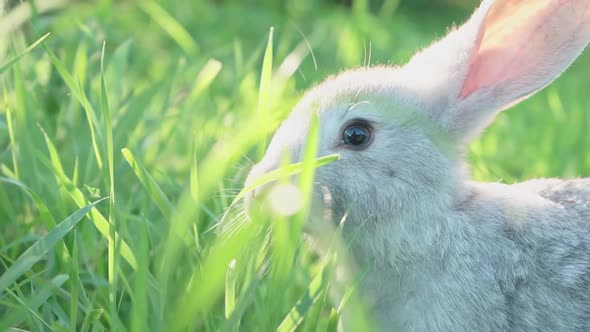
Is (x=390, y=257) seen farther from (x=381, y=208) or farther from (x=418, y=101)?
(x=418, y=101)

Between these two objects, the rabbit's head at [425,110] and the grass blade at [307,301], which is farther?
the rabbit's head at [425,110]

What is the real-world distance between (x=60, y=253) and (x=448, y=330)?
1.14 metres

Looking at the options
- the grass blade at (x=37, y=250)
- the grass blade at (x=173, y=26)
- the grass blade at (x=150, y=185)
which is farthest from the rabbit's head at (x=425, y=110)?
the grass blade at (x=173, y=26)

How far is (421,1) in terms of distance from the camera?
39.7 feet

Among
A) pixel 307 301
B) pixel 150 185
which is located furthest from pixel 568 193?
pixel 150 185

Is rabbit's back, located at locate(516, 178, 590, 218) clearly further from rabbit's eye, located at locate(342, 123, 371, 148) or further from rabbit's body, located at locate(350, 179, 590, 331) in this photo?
rabbit's eye, located at locate(342, 123, 371, 148)

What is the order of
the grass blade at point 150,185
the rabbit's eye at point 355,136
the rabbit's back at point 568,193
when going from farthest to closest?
1. the rabbit's back at point 568,193
2. the rabbit's eye at point 355,136
3. the grass blade at point 150,185

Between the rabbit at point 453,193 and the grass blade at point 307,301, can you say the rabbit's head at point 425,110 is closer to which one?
the rabbit at point 453,193

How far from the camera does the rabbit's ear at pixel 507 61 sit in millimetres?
2830

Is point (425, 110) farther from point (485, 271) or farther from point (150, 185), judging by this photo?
point (150, 185)

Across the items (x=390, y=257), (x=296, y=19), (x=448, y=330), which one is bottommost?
(x=448, y=330)

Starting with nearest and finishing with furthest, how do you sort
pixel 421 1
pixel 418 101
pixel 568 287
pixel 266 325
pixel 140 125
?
pixel 266 325
pixel 568 287
pixel 418 101
pixel 140 125
pixel 421 1

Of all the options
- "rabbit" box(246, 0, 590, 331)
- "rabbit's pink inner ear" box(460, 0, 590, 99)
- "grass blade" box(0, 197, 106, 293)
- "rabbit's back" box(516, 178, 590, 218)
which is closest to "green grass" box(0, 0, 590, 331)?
"grass blade" box(0, 197, 106, 293)

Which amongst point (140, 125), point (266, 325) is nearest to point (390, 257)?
point (266, 325)
